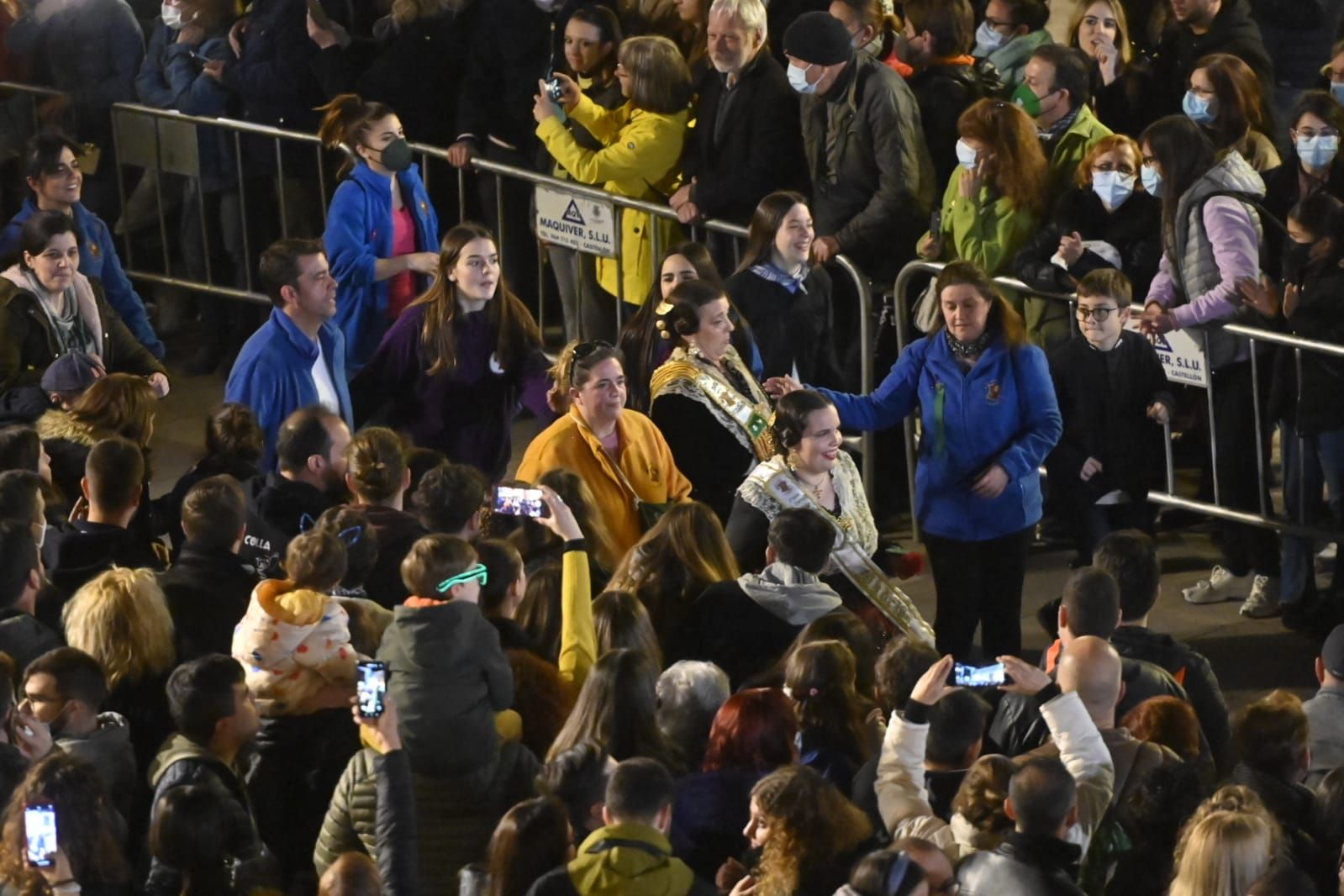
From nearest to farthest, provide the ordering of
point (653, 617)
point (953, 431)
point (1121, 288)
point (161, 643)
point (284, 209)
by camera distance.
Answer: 1. point (161, 643)
2. point (653, 617)
3. point (953, 431)
4. point (1121, 288)
5. point (284, 209)

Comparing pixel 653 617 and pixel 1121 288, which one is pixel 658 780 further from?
pixel 1121 288

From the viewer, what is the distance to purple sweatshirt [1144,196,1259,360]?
399 inches

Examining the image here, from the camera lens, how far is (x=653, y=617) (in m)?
8.02

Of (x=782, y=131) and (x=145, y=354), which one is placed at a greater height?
(x=782, y=131)

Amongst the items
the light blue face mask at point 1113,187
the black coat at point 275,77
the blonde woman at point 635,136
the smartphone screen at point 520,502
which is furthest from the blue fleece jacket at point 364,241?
the smartphone screen at point 520,502

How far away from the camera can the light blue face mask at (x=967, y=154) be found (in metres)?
10.6

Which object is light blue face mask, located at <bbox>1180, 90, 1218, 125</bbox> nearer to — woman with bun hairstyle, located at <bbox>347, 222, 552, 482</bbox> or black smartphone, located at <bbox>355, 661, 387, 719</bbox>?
woman with bun hairstyle, located at <bbox>347, 222, 552, 482</bbox>

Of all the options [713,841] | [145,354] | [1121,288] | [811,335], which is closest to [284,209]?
[145,354]

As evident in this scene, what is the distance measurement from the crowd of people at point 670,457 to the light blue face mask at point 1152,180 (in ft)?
0.06

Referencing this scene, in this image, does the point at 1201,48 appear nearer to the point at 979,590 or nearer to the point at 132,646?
the point at 979,590

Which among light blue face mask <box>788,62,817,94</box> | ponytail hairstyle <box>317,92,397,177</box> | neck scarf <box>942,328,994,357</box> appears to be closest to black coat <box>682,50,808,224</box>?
light blue face mask <box>788,62,817,94</box>

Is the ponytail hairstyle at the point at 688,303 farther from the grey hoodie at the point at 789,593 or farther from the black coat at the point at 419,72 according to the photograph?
the black coat at the point at 419,72

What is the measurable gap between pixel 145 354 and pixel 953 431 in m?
3.57

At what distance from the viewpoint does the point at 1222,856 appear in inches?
238
